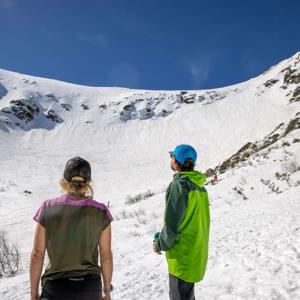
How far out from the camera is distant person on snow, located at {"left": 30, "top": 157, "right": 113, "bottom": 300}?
8.57 feet

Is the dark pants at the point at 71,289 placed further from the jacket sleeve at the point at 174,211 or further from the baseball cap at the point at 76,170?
the jacket sleeve at the point at 174,211

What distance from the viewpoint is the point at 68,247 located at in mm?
2637

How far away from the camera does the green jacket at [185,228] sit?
328 cm

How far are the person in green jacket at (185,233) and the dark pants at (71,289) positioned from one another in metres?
0.87

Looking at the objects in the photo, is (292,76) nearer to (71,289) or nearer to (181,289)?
(181,289)

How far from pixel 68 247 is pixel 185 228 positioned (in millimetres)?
1122

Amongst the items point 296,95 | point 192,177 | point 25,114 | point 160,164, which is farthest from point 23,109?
point 192,177

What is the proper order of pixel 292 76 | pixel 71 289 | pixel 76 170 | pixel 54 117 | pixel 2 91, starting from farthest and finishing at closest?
pixel 2 91 < pixel 54 117 < pixel 292 76 < pixel 76 170 < pixel 71 289

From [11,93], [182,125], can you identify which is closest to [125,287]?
[182,125]

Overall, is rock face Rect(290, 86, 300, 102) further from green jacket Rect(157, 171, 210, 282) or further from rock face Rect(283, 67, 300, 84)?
green jacket Rect(157, 171, 210, 282)

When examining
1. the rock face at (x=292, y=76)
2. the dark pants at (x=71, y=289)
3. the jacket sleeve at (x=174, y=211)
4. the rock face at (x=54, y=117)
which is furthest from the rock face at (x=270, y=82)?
the dark pants at (x=71, y=289)

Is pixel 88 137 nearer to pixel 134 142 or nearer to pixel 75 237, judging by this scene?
pixel 134 142

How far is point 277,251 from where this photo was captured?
605 centimetres

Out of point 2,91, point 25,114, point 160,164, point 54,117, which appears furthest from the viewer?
point 2,91
